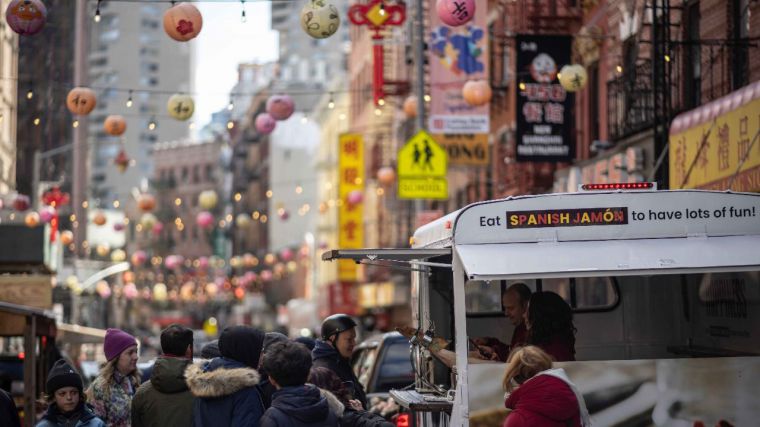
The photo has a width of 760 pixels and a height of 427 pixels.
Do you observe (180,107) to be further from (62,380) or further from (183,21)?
(62,380)

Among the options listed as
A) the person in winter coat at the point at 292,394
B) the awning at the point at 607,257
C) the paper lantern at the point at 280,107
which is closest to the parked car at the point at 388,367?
the awning at the point at 607,257

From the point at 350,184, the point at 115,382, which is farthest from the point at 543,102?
the point at 350,184

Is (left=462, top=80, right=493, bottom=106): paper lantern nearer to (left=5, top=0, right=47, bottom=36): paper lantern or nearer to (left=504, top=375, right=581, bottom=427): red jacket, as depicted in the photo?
(left=5, top=0, right=47, bottom=36): paper lantern

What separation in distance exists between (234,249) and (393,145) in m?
74.4

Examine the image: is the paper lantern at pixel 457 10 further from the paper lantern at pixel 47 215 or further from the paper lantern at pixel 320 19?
the paper lantern at pixel 47 215

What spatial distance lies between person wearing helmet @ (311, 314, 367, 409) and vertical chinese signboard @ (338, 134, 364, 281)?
40.1 m

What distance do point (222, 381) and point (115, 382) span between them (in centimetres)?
239

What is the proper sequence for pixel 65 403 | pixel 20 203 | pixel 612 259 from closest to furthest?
pixel 65 403, pixel 612 259, pixel 20 203

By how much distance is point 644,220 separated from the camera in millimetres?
10547

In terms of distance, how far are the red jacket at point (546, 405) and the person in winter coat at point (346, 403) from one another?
2.89 feet

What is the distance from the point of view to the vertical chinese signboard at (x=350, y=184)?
5200cm

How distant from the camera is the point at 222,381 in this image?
8461 millimetres

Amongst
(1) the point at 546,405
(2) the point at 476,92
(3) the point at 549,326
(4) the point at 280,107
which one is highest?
(2) the point at 476,92

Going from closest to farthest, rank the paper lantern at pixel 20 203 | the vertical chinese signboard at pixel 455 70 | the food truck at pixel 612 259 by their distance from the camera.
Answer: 1. the food truck at pixel 612 259
2. the vertical chinese signboard at pixel 455 70
3. the paper lantern at pixel 20 203
